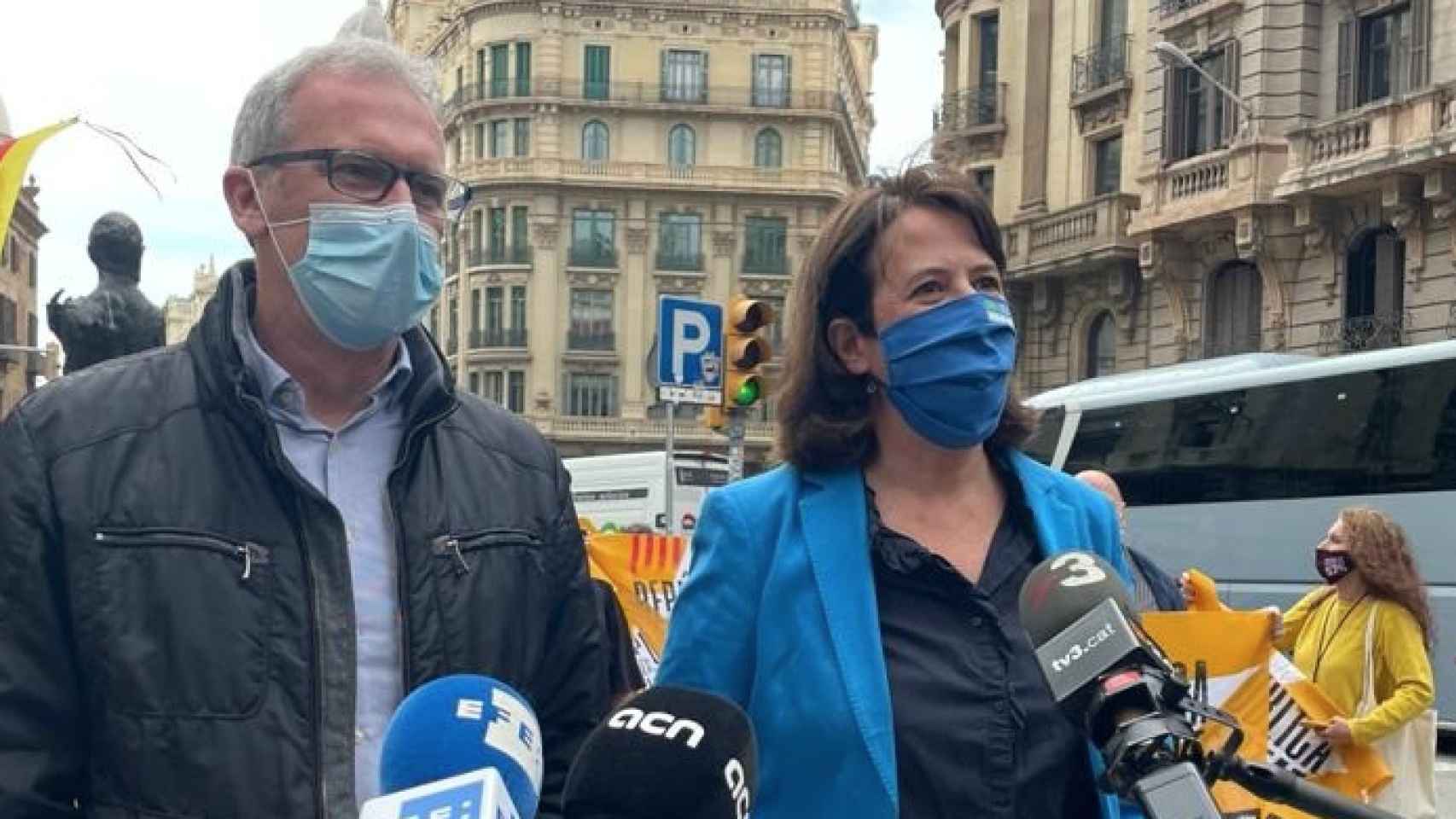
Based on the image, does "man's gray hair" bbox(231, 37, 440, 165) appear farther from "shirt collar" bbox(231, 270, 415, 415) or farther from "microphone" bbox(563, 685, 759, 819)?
"microphone" bbox(563, 685, 759, 819)

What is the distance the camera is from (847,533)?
104 inches

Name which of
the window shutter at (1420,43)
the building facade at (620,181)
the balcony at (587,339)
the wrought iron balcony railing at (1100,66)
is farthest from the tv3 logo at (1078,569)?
the balcony at (587,339)

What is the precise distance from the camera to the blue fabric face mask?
275 cm

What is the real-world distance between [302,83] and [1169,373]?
1677 centimetres

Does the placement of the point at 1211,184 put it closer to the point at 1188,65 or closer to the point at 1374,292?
the point at 1188,65

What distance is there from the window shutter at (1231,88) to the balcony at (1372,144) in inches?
75.8

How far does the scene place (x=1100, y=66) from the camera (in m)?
30.5

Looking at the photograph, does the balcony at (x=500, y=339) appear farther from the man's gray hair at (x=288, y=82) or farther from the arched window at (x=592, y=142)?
the man's gray hair at (x=288, y=82)

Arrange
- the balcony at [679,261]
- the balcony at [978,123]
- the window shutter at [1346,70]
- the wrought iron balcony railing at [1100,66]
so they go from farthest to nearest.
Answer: the balcony at [679,261] < the balcony at [978,123] < the wrought iron balcony railing at [1100,66] < the window shutter at [1346,70]

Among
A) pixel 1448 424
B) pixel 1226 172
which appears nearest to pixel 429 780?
pixel 1448 424

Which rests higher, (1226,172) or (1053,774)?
(1226,172)

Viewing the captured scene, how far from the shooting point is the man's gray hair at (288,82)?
7.96ft

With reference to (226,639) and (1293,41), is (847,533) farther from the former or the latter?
(1293,41)

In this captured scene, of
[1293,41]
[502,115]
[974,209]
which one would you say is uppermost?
[502,115]
